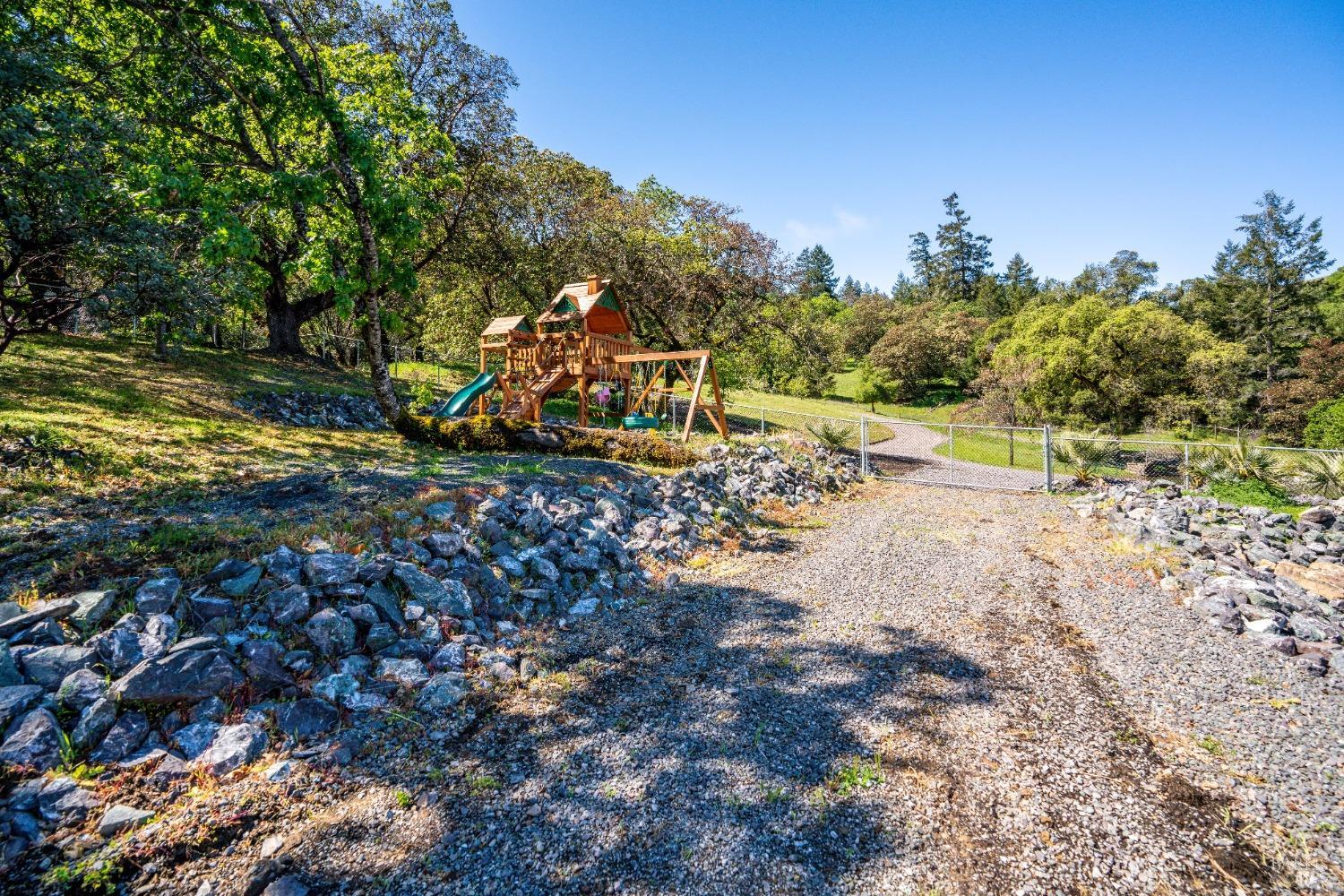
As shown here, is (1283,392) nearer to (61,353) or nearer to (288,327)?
(288,327)

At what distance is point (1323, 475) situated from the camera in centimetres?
946

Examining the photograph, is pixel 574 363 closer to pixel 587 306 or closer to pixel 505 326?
pixel 587 306

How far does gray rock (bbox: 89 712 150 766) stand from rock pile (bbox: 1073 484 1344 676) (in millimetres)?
8553

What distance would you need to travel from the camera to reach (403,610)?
4387 mm

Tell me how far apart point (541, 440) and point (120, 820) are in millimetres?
8382

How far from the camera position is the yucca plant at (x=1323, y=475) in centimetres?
923

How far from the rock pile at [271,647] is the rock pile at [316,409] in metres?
9.66

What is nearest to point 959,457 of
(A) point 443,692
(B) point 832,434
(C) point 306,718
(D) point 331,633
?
(B) point 832,434

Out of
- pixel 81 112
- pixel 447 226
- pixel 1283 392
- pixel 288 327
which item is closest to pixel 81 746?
pixel 81 112

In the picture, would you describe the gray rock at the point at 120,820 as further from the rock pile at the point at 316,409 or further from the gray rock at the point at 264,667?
the rock pile at the point at 316,409

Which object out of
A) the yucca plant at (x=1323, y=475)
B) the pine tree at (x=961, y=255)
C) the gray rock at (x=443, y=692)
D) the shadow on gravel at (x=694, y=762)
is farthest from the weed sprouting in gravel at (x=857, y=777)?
the pine tree at (x=961, y=255)

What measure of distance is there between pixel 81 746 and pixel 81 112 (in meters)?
8.40

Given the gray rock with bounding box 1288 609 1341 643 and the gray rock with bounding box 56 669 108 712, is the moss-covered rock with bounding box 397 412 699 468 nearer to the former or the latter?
the gray rock with bounding box 56 669 108 712

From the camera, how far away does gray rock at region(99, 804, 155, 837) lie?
249cm
